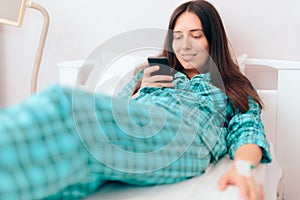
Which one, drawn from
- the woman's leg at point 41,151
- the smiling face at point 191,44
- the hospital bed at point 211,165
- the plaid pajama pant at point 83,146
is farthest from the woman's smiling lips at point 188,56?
→ the woman's leg at point 41,151

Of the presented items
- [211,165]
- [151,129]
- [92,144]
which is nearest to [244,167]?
[211,165]

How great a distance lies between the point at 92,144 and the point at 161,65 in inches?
26.4

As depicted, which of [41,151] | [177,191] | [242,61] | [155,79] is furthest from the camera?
[242,61]

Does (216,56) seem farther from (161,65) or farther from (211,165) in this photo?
(211,165)

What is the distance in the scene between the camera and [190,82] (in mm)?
1337

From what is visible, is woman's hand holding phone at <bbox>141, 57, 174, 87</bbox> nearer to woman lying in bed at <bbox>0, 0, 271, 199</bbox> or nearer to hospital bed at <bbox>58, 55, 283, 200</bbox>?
woman lying in bed at <bbox>0, 0, 271, 199</bbox>

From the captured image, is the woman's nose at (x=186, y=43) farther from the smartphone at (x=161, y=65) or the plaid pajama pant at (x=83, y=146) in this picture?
the plaid pajama pant at (x=83, y=146)

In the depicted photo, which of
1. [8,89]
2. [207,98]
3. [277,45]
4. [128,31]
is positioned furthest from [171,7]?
[8,89]

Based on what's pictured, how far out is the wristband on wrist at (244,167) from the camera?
91cm

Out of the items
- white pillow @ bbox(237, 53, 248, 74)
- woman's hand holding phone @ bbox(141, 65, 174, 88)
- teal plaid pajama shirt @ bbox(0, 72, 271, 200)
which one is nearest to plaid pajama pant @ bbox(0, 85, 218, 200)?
teal plaid pajama shirt @ bbox(0, 72, 271, 200)

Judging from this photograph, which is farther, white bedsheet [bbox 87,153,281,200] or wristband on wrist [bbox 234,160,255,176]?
wristband on wrist [bbox 234,160,255,176]

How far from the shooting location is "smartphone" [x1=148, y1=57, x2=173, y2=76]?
1348 millimetres

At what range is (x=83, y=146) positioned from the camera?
0.71 meters

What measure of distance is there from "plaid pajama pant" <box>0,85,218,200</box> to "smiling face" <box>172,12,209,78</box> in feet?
1.53
